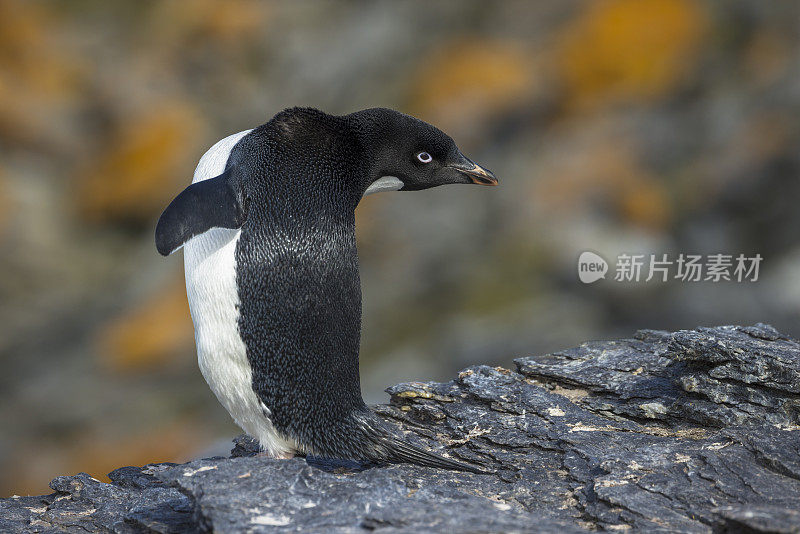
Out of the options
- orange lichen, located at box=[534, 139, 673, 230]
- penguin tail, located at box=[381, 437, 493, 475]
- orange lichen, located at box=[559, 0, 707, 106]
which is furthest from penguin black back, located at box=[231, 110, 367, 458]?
orange lichen, located at box=[559, 0, 707, 106]

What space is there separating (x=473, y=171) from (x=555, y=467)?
1080 millimetres

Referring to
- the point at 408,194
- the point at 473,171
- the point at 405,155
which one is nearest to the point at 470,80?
the point at 408,194

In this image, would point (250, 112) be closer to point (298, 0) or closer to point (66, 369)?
point (298, 0)

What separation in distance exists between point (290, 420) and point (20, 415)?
632 centimetres

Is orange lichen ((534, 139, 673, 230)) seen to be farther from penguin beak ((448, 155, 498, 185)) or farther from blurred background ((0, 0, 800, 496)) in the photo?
penguin beak ((448, 155, 498, 185))

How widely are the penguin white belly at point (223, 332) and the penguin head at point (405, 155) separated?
57cm

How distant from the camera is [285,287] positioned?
2.41 meters

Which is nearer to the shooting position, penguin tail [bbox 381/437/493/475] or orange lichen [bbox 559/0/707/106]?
penguin tail [bbox 381/437/493/475]

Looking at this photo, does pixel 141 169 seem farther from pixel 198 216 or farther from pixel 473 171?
pixel 198 216

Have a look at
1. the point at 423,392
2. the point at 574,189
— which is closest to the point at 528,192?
the point at 574,189
